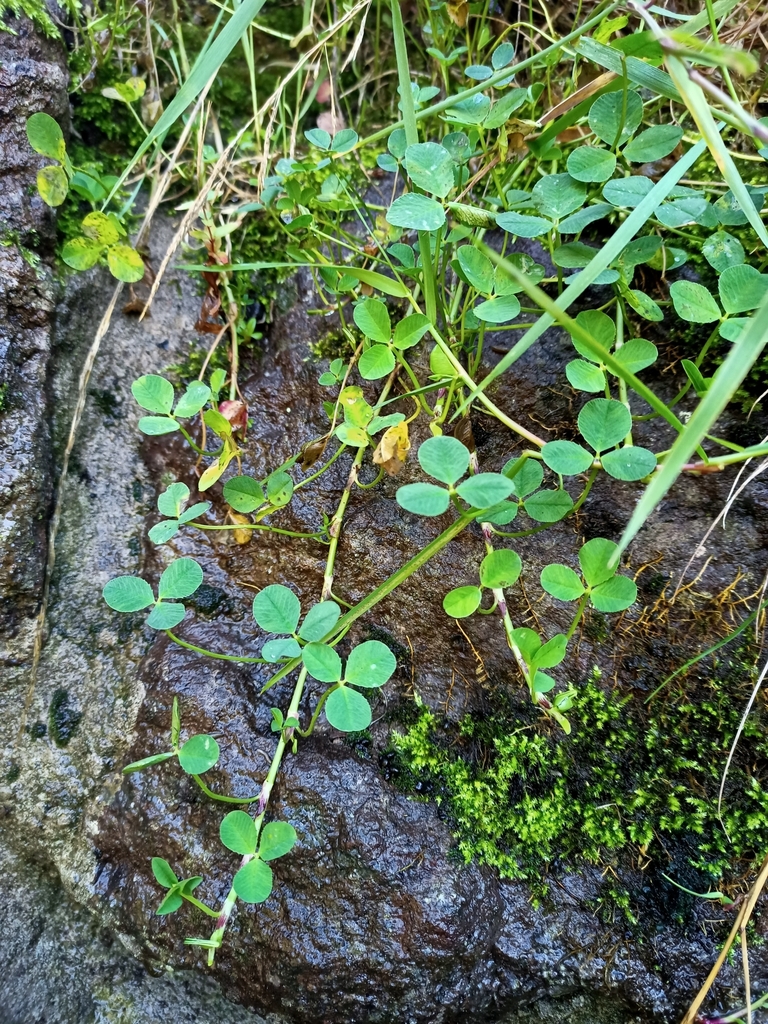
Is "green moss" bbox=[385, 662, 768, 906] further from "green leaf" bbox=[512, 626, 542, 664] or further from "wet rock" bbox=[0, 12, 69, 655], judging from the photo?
"wet rock" bbox=[0, 12, 69, 655]

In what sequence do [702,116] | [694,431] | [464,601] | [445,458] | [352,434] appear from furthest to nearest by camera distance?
[352,434] < [464,601] < [445,458] < [702,116] < [694,431]

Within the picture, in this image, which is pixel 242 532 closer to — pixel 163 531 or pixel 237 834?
pixel 163 531

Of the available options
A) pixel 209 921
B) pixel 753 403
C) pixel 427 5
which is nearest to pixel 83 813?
pixel 209 921

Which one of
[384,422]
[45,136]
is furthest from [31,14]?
[384,422]

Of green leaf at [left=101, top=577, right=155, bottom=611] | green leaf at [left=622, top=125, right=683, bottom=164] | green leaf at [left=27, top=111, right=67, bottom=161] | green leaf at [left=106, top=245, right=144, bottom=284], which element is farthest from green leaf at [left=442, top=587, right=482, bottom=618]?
green leaf at [left=27, top=111, right=67, bottom=161]

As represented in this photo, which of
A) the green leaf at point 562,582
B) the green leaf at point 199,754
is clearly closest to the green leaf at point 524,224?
the green leaf at point 562,582
